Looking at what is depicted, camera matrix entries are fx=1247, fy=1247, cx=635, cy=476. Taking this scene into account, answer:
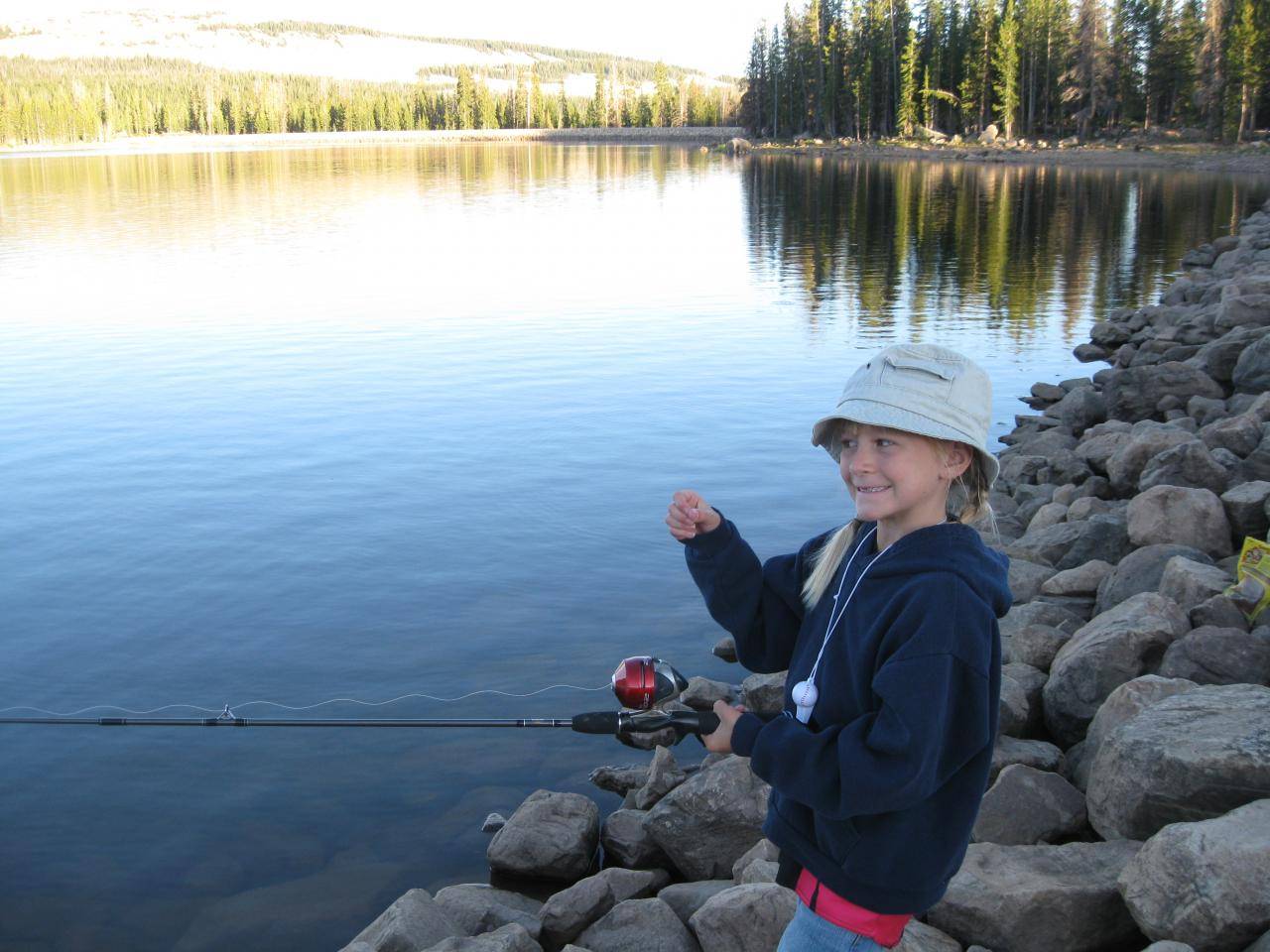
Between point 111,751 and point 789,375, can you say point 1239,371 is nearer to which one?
point 789,375

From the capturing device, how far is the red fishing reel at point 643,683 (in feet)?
10.3

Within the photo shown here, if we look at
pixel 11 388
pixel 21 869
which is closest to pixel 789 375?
pixel 11 388

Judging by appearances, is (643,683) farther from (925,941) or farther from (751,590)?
(925,941)

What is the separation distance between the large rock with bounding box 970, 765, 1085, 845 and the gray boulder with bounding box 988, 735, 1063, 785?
31 centimetres

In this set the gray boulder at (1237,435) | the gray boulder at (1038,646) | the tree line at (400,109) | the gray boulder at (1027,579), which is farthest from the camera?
the tree line at (400,109)

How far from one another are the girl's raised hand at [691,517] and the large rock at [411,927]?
7.62 feet

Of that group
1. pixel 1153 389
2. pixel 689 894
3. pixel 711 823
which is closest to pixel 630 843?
pixel 711 823

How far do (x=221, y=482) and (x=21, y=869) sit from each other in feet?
20.7

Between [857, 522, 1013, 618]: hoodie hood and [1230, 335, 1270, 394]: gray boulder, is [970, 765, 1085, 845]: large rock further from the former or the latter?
[1230, 335, 1270, 394]: gray boulder

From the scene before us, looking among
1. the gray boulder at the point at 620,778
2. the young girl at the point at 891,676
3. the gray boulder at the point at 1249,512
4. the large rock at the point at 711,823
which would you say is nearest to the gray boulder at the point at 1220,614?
the gray boulder at the point at 1249,512

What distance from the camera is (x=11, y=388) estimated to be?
1570 centimetres

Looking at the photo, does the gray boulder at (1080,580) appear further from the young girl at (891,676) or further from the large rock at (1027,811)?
the young girl at (891,676)

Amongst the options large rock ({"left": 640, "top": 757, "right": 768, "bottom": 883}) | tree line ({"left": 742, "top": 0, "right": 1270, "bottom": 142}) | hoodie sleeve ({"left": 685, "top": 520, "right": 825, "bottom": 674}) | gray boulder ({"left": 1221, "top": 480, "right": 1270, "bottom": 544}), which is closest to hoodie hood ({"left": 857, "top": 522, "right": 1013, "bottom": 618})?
hoodie sleeve ({"left": 685, "top": 520, "right": 825, "bottom": 674})

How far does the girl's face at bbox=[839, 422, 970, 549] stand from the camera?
8.47ft
